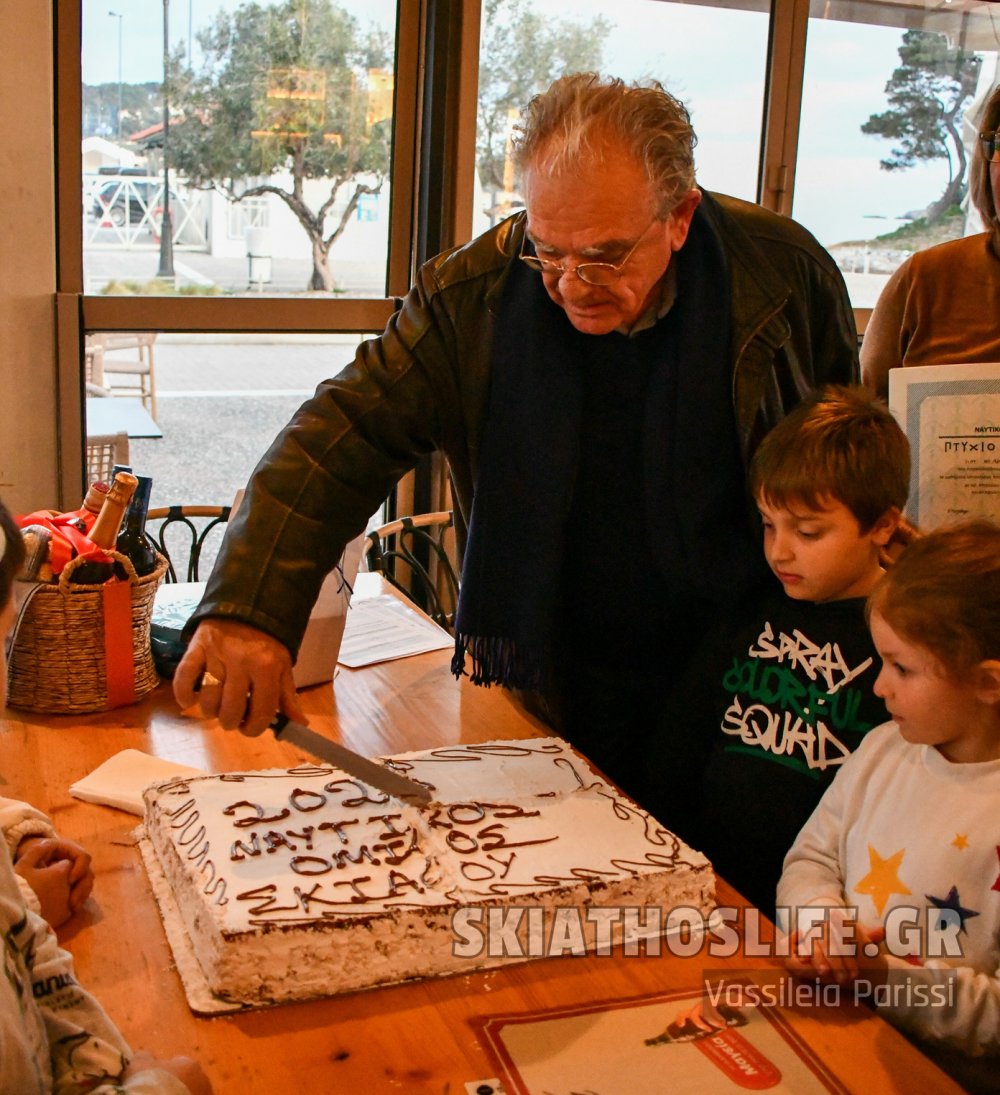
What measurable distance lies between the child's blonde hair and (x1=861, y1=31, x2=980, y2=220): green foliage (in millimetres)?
3322

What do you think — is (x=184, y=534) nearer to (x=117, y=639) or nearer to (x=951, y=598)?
(x=117, y=639)

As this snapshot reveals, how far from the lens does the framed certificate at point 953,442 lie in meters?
1.71

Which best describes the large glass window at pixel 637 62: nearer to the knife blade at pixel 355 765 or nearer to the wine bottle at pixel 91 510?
the wine bottle at pixel 91 510

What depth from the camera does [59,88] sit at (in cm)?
322

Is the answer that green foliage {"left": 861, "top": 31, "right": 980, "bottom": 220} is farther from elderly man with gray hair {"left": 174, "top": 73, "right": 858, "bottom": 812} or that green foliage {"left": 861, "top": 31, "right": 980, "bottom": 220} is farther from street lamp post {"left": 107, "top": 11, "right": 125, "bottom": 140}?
elderly man with gray hair {"left": 174, "top": 73, "right": 858, "bottom": 812}

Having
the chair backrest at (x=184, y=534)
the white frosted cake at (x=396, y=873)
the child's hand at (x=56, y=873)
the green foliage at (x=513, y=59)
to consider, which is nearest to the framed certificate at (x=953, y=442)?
the white frosted cake at (x=396, y=873)

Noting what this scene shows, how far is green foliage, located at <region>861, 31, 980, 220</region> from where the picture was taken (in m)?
4.24

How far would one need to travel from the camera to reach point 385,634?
83.9 inches

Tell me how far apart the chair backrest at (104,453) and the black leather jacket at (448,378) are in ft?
5.90

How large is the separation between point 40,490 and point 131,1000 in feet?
7.96

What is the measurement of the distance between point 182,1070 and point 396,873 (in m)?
0.28

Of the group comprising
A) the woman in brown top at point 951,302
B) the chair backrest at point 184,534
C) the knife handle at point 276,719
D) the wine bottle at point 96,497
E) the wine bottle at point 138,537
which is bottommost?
the chair backrest at point 184,534

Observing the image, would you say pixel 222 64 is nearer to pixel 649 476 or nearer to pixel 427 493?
pixel 427 493

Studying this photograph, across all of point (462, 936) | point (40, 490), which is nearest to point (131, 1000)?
point (462, 936)
